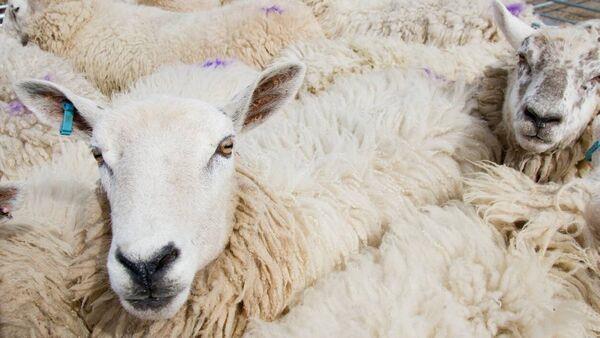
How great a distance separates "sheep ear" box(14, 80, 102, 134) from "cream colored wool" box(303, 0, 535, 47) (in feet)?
8.88

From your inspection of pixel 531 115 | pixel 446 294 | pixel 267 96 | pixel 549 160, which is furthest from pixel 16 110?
pixel 549 160

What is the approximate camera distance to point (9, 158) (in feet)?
9.01

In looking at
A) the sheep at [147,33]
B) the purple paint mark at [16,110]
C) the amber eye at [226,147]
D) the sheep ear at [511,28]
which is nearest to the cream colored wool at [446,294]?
the amber eye at [226,147]

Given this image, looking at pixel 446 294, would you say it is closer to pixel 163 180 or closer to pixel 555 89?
pixel 163 180

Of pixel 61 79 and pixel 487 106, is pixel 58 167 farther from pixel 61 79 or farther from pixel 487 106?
pixel 487 106

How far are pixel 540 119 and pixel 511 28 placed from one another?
71cm

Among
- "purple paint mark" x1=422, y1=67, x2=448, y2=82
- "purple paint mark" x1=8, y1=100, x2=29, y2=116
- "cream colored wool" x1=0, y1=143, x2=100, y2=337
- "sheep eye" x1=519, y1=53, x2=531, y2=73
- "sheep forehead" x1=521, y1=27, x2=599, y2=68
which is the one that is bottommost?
"purple paint mark" x1=8, y1=100, x2=29, y2=116

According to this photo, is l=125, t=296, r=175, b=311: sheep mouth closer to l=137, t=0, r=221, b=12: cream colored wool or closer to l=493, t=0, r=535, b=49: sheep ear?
l=493, t=0, r=535, b=49: sheep ear

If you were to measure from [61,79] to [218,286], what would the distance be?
2300 mm

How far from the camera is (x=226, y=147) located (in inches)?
63.1

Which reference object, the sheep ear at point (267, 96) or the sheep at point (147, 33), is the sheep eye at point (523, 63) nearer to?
the sheep ear at point (267, 96)

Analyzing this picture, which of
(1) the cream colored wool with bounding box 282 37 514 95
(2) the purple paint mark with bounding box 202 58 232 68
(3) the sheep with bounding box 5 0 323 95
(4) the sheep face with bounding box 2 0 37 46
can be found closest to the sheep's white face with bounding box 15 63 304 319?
(1) the cream colored wool with bounding box 282 37 514 95

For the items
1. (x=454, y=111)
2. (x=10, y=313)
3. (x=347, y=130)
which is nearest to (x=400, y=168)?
(x=347, y=130)

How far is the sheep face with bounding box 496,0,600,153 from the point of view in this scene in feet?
7.00
